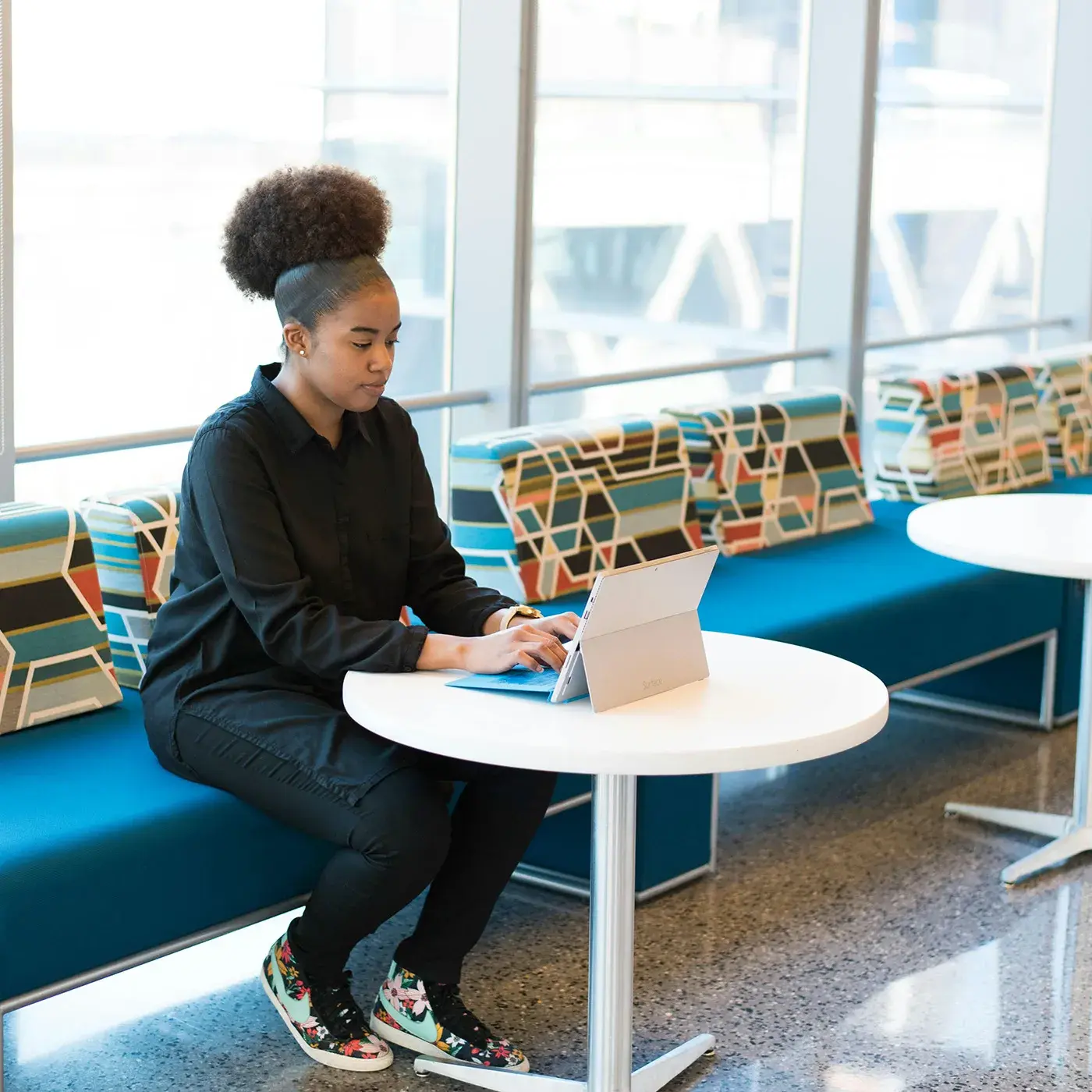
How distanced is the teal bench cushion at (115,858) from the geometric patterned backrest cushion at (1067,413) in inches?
144

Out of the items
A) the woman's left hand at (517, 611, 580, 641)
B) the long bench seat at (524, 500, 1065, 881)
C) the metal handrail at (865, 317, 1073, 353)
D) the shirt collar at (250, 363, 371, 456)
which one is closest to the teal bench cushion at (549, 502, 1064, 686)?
the long bench seat at (524, 500, 1065, 881)

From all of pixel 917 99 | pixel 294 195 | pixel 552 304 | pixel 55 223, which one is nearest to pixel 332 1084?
pixel 294 195

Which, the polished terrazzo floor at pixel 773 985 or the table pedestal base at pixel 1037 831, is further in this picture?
the table pedestal base at pixel 1037 831

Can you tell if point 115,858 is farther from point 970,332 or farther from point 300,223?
point 970,332

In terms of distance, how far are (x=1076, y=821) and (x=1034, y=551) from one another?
0.69 meters

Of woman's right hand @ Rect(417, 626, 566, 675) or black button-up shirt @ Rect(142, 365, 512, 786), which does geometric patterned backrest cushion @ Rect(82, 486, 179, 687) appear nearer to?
black button-up shirt @ Rect(142, 365, 512, 786)

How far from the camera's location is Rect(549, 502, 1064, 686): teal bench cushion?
369 cm

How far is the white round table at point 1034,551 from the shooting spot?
326 centimetres

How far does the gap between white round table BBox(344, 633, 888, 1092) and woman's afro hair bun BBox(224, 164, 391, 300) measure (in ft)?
2.09

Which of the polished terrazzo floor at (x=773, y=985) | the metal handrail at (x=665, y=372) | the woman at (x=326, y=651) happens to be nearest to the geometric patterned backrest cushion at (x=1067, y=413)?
the metal handrail at (x=665, y=372)

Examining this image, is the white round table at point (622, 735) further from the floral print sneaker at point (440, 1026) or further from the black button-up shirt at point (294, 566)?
the black button-up shirt at point (294, 566)

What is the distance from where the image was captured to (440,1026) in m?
2.59

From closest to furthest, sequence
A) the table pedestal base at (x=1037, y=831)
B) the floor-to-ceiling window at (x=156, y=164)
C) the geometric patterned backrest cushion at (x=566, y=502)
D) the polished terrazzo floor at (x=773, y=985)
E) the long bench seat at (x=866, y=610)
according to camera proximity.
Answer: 1. the polished terrazzo floor at (x=773, y=985)
2. the long bench seat at (x=866, y=610)
3. the table pedestal base at (x=1037, y=831)
4. the geometric patterned backrest cushion at (x=566, y=502)
5. the floor-to-ceiling window at (x=156, y=164)

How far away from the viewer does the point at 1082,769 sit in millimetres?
3568
